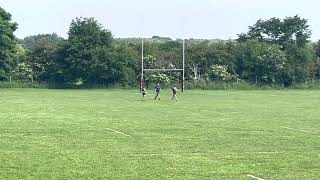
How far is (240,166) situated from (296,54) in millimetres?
82299

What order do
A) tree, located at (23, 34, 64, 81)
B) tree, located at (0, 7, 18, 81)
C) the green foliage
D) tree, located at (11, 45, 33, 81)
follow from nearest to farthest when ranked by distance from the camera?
tree, located at (0, 7, 18, 81), tree, located at (11, 45, 33, 81), tree, located at (23, 34, 64, 81), the green foliage

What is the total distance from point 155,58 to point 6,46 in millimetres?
18958

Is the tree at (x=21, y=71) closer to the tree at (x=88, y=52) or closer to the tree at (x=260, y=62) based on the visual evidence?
the tree at (x=88, y=52)

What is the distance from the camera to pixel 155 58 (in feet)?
294

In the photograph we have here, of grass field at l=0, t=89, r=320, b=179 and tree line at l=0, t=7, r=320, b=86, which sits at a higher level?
tree line at l=0, t=7, r=320, b=86

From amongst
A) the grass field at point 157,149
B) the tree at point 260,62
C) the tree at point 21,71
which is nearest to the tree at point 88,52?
the tree at point 21,71

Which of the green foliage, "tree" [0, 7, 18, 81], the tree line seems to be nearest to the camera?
"tree" [0, 7, 18, 81]

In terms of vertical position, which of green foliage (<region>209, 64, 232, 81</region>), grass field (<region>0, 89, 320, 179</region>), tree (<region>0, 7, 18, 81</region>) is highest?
tree (<region>0, 7, 18, 81</region>)

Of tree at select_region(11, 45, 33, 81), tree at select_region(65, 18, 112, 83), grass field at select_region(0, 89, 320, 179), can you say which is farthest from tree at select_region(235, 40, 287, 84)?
grass field at select_region(0, 89, 320, 179)

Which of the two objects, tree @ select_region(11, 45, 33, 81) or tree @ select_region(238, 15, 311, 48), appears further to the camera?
tree @ select_region(238, 15, 311, 48)

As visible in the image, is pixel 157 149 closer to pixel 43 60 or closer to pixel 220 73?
pixel 220 73

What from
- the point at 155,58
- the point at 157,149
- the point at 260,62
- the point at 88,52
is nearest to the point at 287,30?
the point at 260,62

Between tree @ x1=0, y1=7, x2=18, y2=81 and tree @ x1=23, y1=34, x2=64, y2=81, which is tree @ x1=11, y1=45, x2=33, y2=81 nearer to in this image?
tree @ x1=23, y1=34, x2=64, y2=81

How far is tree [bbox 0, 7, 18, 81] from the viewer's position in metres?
81.6
